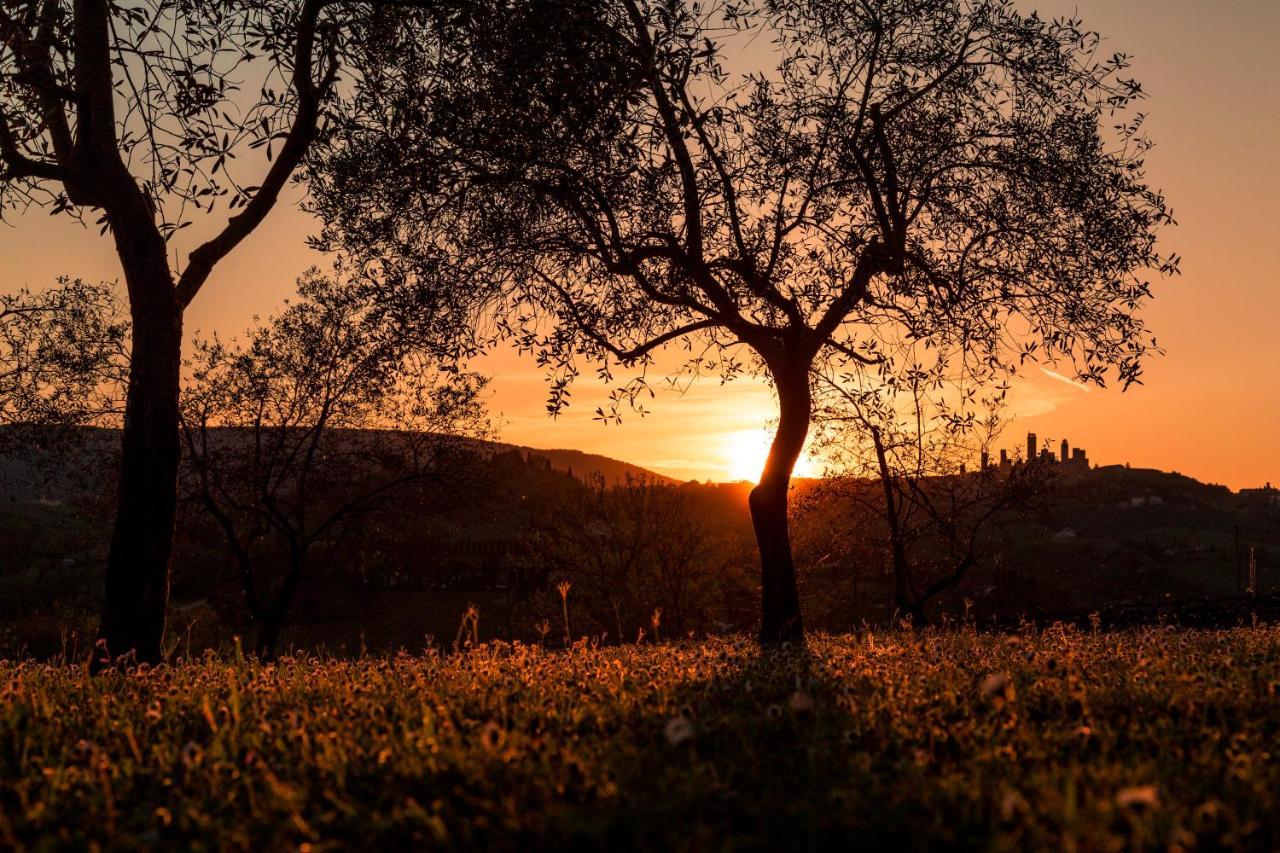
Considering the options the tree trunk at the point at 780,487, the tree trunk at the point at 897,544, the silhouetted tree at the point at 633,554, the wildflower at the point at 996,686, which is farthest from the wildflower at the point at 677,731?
the silhouetted tree at the point at 633,554

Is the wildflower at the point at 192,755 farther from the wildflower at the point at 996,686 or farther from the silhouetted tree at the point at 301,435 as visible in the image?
the silhouetted tree at the point at 301,435

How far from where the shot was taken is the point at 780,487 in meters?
18.3

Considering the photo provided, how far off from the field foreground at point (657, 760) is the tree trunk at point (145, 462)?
13.2ft

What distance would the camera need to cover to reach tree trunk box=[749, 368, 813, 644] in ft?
59.1

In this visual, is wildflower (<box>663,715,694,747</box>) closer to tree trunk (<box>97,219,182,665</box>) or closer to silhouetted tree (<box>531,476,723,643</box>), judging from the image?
tree trunk (<box>97,219,182,665</box>)

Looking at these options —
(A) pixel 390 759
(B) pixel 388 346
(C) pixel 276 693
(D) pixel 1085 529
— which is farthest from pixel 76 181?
(D) pixel 1085 529

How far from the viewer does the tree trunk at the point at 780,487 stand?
1802 centimetres

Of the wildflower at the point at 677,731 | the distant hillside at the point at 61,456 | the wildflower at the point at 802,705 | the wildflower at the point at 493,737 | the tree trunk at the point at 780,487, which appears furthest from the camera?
the distant hillside at the point at 61,456

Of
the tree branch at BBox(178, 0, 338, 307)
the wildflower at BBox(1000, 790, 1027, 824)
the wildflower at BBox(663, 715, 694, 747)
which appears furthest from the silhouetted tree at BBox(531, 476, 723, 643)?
the wildflower at BBox(1000, 790, 1027, 824)

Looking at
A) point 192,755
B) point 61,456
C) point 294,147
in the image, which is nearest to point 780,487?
point 294,147

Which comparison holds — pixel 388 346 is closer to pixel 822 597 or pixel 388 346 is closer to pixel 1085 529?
pixel 822 597

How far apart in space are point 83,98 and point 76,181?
40.2 inches

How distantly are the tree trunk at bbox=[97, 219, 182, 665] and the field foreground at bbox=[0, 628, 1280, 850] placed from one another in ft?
13.2

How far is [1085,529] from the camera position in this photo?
125000 millimetres
